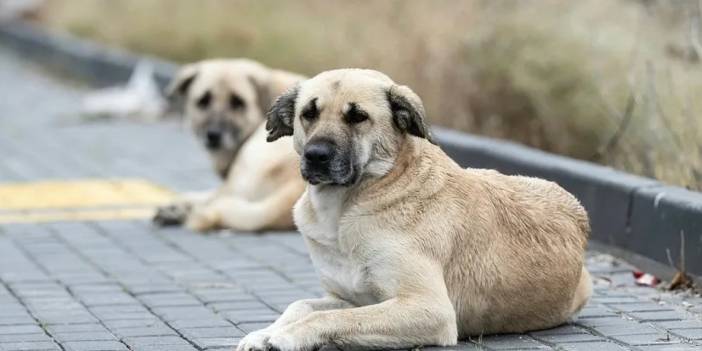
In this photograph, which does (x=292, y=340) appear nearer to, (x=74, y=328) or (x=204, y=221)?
(x=74, y=328)

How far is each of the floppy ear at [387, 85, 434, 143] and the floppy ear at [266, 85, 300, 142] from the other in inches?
18.9

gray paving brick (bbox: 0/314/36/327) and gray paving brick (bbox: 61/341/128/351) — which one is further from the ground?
gray paving brick (bbox: 61/341/128/351)

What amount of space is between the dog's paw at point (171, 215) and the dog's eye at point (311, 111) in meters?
3.73

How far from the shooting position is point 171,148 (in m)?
13.9

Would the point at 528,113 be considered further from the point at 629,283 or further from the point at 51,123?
the point at 51,123

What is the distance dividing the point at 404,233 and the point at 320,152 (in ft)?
1.61

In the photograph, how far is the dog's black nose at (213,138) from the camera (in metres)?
10.2

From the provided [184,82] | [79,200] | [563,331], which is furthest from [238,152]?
[563,331]

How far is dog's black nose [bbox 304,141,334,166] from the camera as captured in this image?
237 inches

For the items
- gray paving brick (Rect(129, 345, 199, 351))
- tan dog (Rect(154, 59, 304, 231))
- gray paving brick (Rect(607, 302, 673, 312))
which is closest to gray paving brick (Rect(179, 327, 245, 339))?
gray paving brick (Rect(129, 345, 199, 351))

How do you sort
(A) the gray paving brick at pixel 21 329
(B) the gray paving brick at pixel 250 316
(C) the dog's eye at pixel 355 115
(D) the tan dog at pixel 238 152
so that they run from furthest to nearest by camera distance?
(D) the tan dog at pixel 238 152, (B) the gray paving brick at pixel 250 316, (A) the gray paving brick at pixel 21 329, (C) the dog's eye at pixel 355 115

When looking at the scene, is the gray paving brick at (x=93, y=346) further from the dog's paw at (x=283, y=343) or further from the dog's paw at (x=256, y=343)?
the dog's paw at (x=283, y=343)

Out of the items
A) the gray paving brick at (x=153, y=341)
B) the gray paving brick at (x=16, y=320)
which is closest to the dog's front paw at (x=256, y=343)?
the gray paving brick at (x=153, y=341)

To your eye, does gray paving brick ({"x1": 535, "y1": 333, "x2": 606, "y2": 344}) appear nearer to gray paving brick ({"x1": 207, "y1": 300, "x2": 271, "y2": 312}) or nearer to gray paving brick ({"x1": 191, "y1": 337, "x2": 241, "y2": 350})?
gray paving brick ({"x1": 191, "y1": 337, "x2": 241, "y2": 350})
